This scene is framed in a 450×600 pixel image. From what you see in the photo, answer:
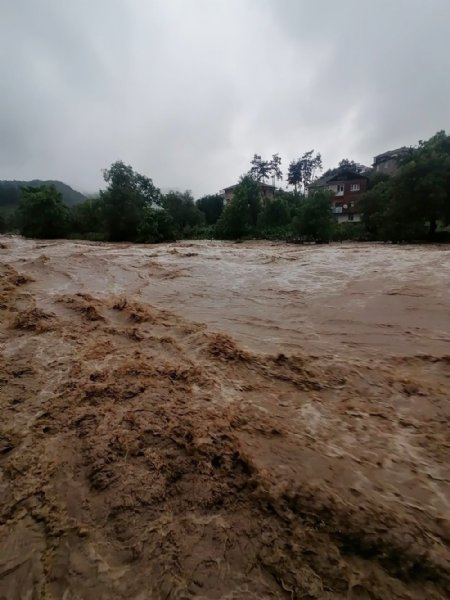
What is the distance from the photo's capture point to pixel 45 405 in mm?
3000

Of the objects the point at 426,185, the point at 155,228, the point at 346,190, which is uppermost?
the point at 346,190

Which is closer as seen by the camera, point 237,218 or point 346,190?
point 237,218

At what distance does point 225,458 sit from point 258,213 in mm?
33895

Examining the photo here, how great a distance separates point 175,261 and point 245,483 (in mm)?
11017

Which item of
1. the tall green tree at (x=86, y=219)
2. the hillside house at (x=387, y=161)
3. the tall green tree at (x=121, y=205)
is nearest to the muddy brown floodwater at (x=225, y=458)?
the tall green tree at (x=121, y=205)

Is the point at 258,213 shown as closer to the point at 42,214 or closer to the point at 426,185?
the point at 426,185

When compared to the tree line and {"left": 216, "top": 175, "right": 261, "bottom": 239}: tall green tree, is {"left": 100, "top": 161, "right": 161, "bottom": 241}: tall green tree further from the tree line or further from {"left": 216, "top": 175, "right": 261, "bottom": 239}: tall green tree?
{"left": 216, "top": 175, "right": 261, "bottom": 239}: tall green tree

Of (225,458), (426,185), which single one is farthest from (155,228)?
(225,458)

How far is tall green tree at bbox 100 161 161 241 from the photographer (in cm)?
2909

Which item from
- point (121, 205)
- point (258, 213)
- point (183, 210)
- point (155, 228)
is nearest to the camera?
point (155, 228)

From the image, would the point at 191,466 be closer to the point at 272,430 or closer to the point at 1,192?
the point at 272,430

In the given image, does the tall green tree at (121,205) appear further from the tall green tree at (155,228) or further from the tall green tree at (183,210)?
the tall green tree at (183,210)

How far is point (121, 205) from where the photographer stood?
95.7 ft

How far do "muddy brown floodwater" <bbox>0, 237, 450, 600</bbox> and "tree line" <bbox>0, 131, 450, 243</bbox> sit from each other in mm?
17780
